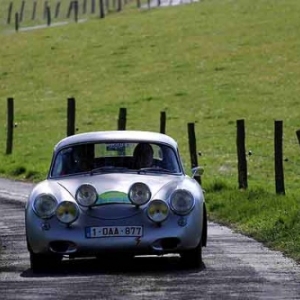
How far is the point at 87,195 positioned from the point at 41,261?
79 centimetres

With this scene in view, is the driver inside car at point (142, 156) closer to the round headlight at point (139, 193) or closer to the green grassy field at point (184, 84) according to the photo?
the round headlight at point (139, 193)

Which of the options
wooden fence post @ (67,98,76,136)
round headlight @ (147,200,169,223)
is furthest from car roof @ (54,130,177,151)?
wooden fence post @ (67,98,76,136)

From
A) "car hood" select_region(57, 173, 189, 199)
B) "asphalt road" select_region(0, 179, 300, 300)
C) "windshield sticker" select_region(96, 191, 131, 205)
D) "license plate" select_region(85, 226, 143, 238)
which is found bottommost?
"asphalt road" select_region(0, 179, 300, 300)

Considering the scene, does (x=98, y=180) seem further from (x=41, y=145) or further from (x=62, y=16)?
(x=62, y=16)

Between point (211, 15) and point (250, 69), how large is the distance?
14.5 m

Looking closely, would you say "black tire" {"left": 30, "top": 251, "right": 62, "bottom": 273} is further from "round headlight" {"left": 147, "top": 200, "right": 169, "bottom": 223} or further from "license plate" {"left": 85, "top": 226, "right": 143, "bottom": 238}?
"round headlight" {"left": 147, "top": 200, "right": 169, "bottom": 223}

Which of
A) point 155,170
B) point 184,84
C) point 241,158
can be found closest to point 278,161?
point 241,158

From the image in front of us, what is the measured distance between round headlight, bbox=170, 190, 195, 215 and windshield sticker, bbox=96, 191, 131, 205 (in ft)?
1.56

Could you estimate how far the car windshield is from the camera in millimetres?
13703

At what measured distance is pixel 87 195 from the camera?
12484mm

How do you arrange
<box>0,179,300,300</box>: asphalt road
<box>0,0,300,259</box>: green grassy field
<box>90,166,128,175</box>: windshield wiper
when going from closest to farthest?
<box>0,179,300,300</box>: asphalt road
<box>90,166,128,175</box>: windshield wiper
<box>0,0,300,259</box>: green grassy field

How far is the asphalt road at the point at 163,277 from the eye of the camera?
10.7m

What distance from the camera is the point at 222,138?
33.8 meters

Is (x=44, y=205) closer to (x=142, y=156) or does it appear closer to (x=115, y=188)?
(x=115, y=188)
